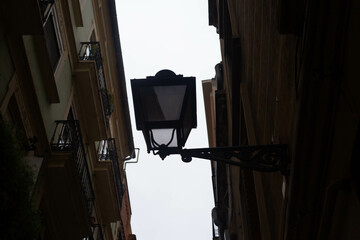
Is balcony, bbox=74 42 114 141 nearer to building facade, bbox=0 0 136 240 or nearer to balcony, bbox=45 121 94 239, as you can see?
building facade, bbox=0 0 136 240

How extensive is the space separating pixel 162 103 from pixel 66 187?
5.21 m

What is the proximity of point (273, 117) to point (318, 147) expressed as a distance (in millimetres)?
2919

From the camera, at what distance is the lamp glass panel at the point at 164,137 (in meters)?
5.81

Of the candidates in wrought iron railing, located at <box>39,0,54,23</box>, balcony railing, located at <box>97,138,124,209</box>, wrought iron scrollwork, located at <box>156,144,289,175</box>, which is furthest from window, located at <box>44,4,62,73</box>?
wrought iron scrollwork, located at <box>156,144,289,175</box>

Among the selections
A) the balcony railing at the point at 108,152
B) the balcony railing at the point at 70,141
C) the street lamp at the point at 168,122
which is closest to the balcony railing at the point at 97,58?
the balcony railing at the point at 108,152

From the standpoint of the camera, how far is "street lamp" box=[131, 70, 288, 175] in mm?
5785

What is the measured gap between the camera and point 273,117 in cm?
765

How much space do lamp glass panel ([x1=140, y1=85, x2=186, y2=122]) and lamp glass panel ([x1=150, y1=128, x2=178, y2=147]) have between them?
13 cm

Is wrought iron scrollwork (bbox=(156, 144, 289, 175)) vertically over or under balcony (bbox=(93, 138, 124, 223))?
over

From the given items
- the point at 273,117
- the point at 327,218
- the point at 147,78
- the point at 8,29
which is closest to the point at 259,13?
the point at 273,117

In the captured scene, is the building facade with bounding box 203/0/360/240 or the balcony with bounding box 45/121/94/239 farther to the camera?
the balcony with bounding box 45/121/94/239

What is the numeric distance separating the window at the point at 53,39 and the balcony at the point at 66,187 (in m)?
1.55

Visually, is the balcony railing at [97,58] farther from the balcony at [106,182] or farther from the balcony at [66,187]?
the balcony at [66,187]

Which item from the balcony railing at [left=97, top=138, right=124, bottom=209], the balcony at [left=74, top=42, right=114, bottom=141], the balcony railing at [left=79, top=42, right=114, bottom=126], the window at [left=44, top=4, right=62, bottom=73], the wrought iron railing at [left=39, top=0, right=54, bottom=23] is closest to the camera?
the wrought iron railing at [left=39, top=0, right=54, bottom=23]
